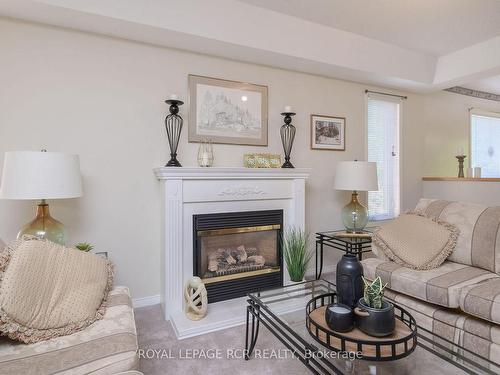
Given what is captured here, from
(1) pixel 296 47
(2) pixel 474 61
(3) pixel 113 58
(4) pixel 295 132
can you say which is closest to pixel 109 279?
(3) pixel 113 58

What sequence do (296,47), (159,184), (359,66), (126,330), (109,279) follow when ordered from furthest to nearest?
(359,66)
(296,47)
(159,184)
(109,279)
(126,330)

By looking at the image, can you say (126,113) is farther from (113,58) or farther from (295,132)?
(295,132)

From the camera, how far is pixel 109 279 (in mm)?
1614

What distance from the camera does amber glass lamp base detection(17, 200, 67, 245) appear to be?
1881 millimetres

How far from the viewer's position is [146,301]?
256 cm

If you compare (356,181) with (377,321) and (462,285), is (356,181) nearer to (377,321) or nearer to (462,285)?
(462,285)

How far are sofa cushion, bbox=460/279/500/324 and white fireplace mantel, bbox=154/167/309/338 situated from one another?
1.49 meters

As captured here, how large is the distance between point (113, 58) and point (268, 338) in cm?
253

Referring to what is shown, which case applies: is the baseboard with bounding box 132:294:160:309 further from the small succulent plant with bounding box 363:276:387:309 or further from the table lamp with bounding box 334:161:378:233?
the table lamp with bounding box 334:161:378:233

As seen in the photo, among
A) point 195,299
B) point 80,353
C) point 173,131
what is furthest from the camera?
point 173,131

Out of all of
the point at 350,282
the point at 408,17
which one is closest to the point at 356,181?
the point at 408,17

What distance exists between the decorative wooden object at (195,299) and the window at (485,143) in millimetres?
5082

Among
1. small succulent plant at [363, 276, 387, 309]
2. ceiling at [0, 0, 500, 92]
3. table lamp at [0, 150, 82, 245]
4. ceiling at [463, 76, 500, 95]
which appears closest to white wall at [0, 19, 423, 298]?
ceiling at [0, 0, 500, 92]

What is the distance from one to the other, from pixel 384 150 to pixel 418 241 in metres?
2.01
